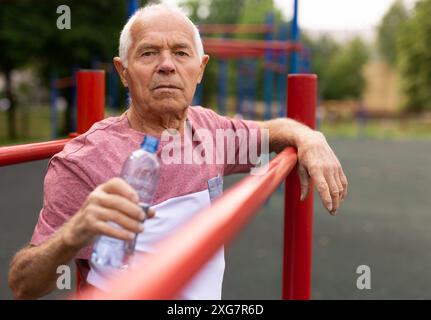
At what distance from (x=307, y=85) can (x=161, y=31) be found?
504 mm

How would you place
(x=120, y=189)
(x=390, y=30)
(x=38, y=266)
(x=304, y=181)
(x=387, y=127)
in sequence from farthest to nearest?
(x=390, y=30) < (x=387, y=127) < (x=304, y=181) < (x=38, y=266) < (x=120, y=189)

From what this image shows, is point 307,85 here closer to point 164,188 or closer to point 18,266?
point 164,188

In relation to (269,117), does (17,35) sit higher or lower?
higher

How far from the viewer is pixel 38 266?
1.22 metres

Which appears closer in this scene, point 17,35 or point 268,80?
point 268,80

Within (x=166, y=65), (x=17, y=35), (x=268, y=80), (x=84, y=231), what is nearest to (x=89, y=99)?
(x=166, y=65)

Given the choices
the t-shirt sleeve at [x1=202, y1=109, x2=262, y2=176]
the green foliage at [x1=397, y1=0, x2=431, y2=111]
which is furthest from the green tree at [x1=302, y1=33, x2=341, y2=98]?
the t-shirt sleeve at [x1=202, y1=109, x2=262, y2=176]

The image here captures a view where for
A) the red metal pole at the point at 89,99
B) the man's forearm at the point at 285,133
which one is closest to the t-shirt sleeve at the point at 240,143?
the man's forearm at the point at 285,133

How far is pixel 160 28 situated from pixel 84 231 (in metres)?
0.72

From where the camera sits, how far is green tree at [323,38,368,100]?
42.8 meters

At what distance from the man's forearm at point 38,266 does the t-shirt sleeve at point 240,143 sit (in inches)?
28.5

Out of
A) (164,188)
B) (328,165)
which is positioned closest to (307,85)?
(328,165)

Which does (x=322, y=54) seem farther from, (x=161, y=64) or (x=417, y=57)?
(x=161, y=64)

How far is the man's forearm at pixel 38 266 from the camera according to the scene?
3.70ft
